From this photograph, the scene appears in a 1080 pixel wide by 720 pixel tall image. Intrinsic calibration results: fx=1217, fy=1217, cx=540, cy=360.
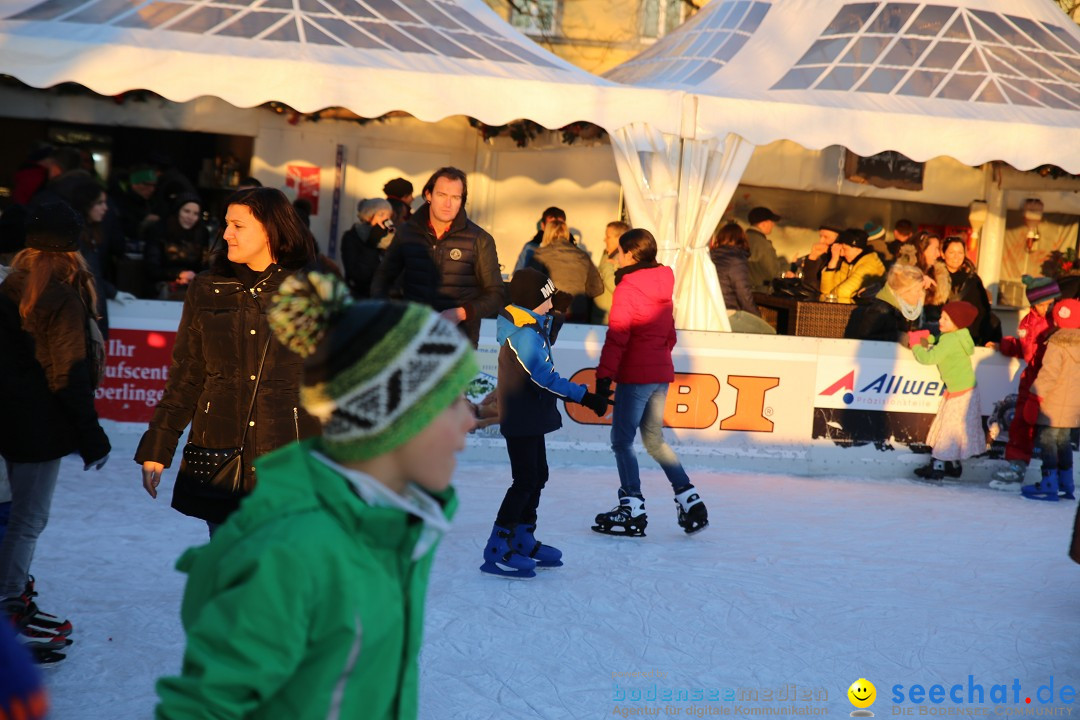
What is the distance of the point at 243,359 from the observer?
3219mm

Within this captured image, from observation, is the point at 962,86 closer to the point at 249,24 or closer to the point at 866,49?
the point at 866,49

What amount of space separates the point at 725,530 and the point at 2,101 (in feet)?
25.8

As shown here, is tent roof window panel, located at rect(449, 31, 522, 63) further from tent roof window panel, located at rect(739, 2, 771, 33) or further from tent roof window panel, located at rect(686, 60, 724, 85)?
tent roof window panel, located at rect(739, 2, 771, 33)

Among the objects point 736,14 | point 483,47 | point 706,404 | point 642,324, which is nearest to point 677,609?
point 642,324

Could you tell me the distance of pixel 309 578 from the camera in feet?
4.86

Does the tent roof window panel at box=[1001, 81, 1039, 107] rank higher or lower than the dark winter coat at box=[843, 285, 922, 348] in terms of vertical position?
higher

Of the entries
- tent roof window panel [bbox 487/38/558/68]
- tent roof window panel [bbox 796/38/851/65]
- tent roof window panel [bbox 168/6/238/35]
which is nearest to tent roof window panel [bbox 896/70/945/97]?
tent roof window panel [bbox 796/38/851/65]

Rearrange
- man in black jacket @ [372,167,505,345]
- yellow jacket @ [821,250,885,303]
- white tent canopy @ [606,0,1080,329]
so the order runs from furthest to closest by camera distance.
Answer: yellow jacket @ [821,250,885,303]
white tent canopy @ [606,0,1080,329]
man in black jacket @ [372,167,505,345]

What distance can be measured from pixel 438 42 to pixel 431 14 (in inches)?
16.4

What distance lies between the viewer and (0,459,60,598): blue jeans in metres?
3.70

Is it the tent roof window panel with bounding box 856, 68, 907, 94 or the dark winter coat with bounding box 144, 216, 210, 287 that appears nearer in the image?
the dark winter coat with bounding box 144, 216, 210, 287

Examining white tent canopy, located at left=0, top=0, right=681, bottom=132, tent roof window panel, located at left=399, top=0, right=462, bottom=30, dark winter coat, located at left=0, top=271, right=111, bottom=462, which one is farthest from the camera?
tent roof window panel, located at left=399, top=0, right=462, bottom=30

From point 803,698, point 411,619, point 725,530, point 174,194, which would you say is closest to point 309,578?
point 411,619

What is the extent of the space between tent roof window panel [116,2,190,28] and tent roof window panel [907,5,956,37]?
4.93 m
